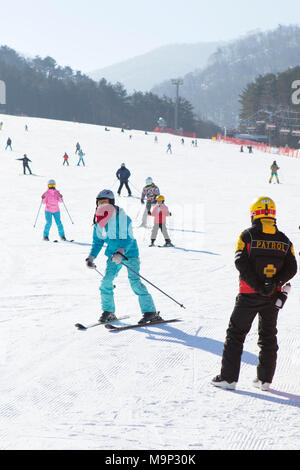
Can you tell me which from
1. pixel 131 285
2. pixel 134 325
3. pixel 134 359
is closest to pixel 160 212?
pixel 131 285

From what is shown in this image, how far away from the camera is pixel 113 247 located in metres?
5.46

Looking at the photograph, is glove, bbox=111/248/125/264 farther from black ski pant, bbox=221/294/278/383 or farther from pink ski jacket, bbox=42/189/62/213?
pink ski jacket, bbox=42/189/62/213

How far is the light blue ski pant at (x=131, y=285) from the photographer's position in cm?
551

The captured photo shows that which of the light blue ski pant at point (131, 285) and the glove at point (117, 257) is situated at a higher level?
the glove at point (117, 257)

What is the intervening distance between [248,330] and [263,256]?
58 cm

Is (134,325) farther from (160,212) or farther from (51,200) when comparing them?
(51,200)

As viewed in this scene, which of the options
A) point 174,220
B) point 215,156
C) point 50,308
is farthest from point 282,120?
point 50,308

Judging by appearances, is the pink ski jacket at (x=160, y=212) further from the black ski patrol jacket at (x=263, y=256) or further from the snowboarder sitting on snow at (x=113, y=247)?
the black ski patrol jacket at (x=263, y=256)

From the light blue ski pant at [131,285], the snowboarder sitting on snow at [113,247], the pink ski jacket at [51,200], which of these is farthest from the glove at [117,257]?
the pink ski jacket at [51,200]

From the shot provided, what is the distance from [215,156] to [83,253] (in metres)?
30.6

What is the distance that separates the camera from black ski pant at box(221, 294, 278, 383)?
12.6ft

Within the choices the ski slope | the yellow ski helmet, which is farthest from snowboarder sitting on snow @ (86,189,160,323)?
the yellow ski helmet

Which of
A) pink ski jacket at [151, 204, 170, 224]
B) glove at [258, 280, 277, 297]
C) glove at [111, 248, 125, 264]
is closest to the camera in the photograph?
Result: glove at [258, 280, 277, 297]

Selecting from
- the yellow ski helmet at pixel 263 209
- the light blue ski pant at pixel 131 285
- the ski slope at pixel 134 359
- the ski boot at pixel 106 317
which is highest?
the yellow ski helmet at pixel 263 209
